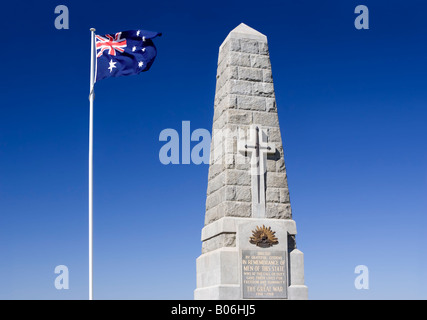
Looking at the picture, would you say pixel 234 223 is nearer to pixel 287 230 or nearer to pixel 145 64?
pixel 287 230

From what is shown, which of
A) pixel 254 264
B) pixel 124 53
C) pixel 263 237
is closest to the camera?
pixel 254 264

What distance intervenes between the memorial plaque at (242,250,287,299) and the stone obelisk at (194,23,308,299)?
0.02m

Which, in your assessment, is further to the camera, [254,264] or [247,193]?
[247,193]

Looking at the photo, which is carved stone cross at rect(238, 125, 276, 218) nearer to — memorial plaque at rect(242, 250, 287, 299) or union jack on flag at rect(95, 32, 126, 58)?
memorial plaque at rect(242, 250, 287, 299)

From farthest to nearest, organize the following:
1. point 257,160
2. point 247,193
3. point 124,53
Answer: point 124,53 → point 257,160 → point 247,193

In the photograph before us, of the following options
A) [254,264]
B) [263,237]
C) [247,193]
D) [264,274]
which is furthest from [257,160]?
[264,274]

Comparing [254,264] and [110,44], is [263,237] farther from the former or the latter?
[110,44]

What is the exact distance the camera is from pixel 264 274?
13547mm

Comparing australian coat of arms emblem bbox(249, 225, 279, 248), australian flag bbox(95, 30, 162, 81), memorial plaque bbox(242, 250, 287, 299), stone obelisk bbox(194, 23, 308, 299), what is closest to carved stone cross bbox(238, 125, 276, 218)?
stone obelisk bbox(194, 23, 308, 299)

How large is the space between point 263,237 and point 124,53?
263 inches

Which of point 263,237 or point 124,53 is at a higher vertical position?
point 124,53
